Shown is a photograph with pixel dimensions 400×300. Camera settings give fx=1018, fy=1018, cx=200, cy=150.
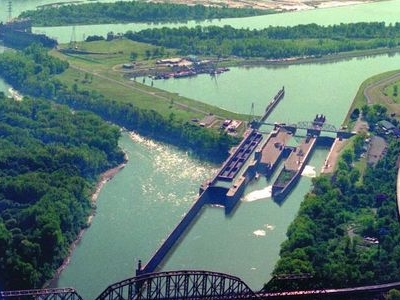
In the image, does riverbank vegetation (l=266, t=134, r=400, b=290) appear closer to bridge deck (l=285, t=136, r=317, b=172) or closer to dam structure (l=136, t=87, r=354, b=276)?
bridge deck (l=285, t=136, r=317, b=172)

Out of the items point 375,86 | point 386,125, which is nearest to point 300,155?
point 386,125

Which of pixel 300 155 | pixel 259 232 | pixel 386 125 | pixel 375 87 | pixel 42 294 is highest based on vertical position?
pixel 375 87

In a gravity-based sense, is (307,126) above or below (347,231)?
above

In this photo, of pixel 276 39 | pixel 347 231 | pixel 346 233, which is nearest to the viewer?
pixel 346 233

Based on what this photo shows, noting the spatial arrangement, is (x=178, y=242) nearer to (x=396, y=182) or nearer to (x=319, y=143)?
(x=396, y=182)

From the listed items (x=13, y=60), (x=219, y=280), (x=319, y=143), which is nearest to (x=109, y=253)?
(x=219, y=280)

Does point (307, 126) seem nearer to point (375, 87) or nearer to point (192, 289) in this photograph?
point (375, 87)
